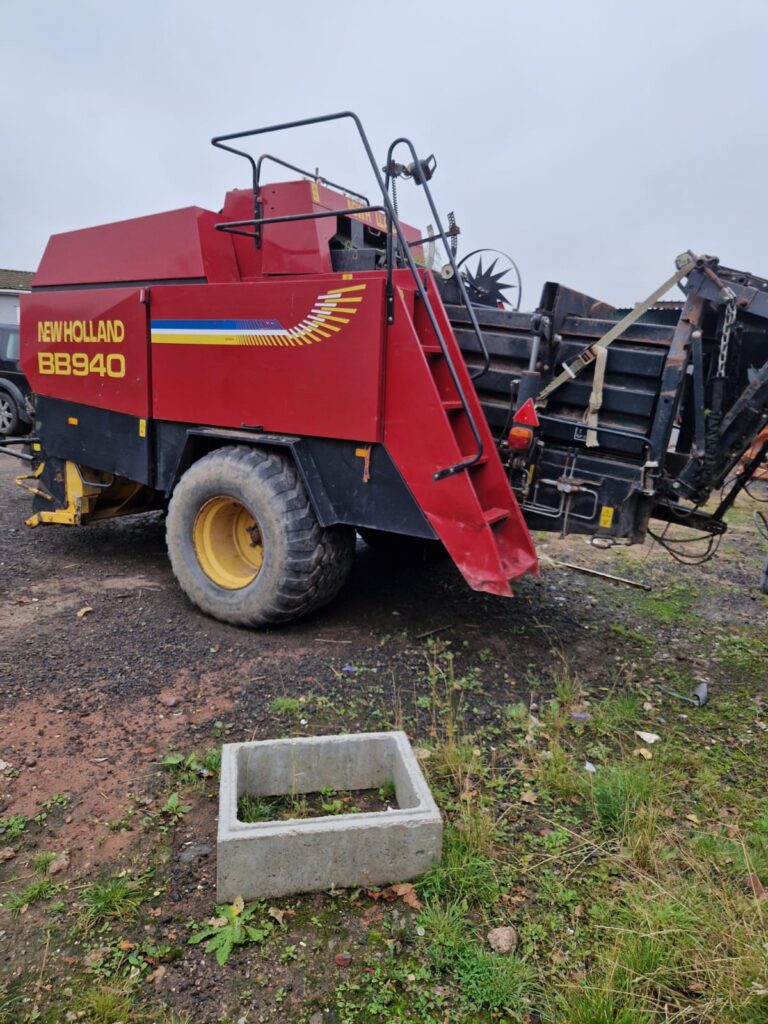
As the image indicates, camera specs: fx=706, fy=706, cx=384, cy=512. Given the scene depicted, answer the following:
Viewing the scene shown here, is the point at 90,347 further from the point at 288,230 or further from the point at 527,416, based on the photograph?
the point at 527,416

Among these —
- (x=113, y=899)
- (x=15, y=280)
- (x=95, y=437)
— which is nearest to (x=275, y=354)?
(x=95, y=437)

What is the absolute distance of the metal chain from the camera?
11.4ft

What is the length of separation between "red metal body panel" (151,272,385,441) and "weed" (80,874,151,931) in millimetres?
2282

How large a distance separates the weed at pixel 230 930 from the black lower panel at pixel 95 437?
10.5 feet

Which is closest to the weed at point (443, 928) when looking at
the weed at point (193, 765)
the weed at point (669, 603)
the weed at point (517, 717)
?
the weed at point (193, 765)

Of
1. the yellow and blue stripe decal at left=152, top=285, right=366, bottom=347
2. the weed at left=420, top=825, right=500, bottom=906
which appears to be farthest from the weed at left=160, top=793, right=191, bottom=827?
the yellow and blue stripe decal at left=152, top=285, right=366, bottom=347

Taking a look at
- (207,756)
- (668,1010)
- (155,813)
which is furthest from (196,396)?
(668,1010)

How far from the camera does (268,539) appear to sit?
407 cm

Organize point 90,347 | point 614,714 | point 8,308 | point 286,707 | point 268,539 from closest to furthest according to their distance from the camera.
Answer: point 286,707, point 614,714, point 268,539, point 90,347, point 8,308

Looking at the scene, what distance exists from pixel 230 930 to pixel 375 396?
2.46 meters

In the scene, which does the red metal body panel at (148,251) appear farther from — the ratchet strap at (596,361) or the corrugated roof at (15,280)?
the corrugated roof at (15,280)

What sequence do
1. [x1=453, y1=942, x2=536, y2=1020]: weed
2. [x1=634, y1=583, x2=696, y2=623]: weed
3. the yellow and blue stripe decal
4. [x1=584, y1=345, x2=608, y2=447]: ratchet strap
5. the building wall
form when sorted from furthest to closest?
1. the building wall
2. [x1=634, y1=583, x2=696, y2=623]: weed
3. [x1=584, y1=345, x2=608, y2=447]: ratchet strap
4. the yellow and blue stripe decal
5. [x1=453, y1=942, x2=536, y2=1020]: weed

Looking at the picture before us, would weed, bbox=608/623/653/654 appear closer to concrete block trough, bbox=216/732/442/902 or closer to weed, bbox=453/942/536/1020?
concrete block trough, bbox=216/732/442/902

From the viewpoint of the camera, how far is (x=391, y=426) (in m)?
3.70
